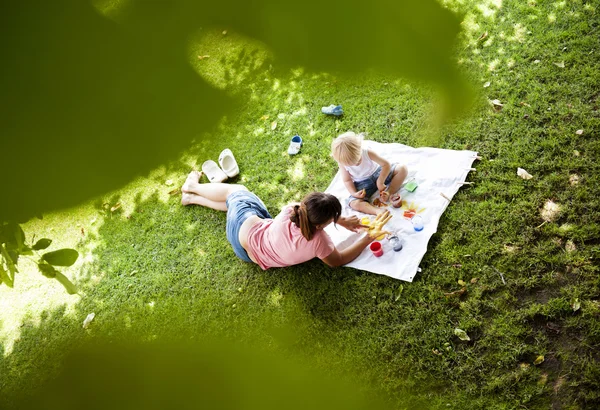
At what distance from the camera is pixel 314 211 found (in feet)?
13.5

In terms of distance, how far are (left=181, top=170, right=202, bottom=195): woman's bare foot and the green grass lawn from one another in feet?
0.98

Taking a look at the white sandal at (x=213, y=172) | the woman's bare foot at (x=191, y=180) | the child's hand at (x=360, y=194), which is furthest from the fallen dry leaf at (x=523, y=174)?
the woman's bare foot at (x=191, y=180)

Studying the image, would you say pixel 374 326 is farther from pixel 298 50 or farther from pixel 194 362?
pixel 298 50

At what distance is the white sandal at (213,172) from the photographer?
6.09 meters

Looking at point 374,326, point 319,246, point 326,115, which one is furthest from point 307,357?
point 326,115

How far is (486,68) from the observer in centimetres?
573

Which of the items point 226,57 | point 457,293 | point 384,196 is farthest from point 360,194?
point 226,57

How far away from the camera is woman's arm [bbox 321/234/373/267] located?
15.1 feet

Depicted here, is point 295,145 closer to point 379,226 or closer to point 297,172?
point 297,172

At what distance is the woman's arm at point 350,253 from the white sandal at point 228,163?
213 cm

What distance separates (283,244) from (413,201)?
1.53 m

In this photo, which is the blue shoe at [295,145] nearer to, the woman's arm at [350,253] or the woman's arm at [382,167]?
the woman's arm at [382,167]

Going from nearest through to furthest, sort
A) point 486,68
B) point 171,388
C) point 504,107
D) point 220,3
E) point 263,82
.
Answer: point 171,388
point 504,107
point 486,68
point 263,82
point 220,3

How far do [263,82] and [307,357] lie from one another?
14.5ft
